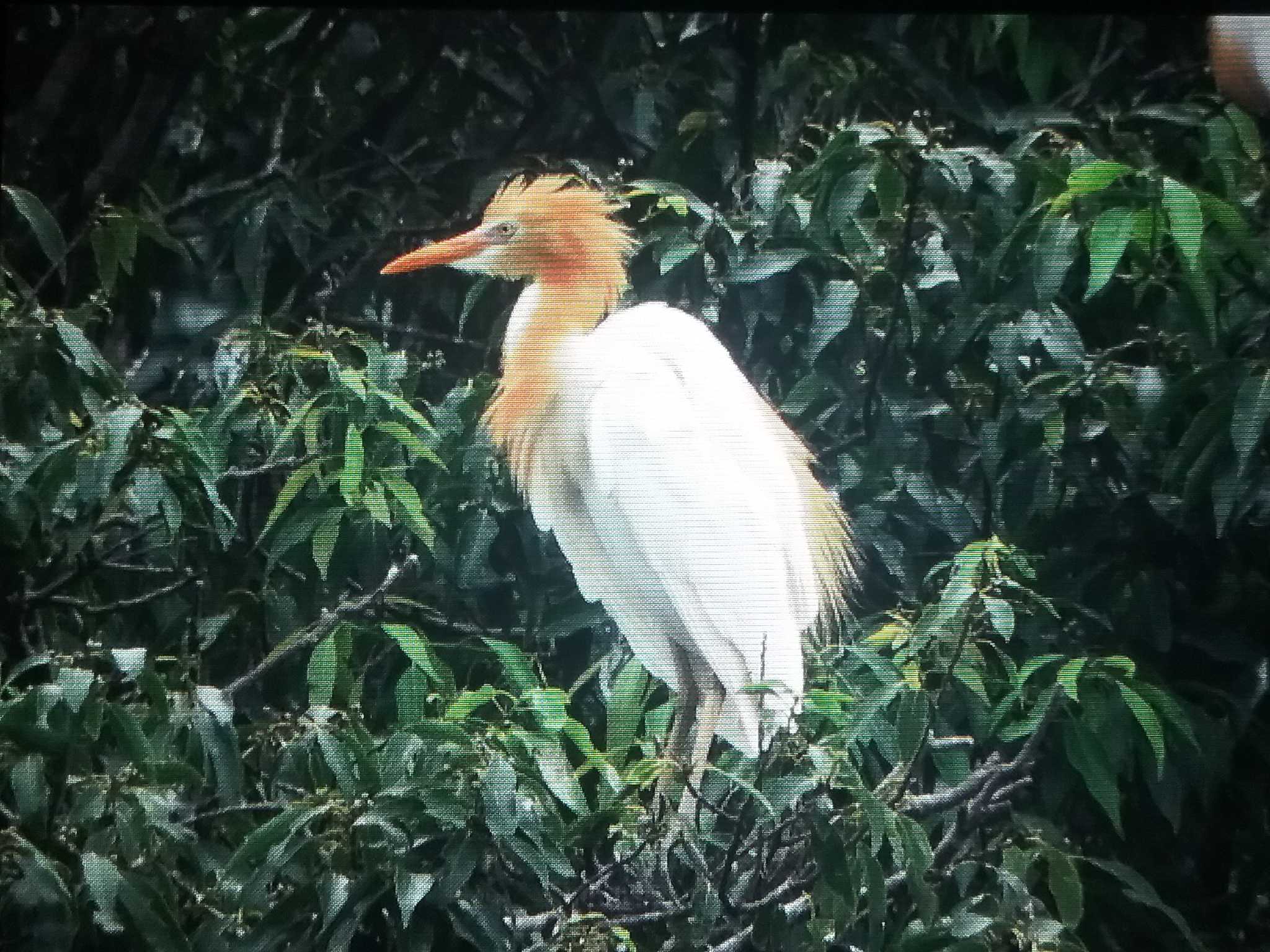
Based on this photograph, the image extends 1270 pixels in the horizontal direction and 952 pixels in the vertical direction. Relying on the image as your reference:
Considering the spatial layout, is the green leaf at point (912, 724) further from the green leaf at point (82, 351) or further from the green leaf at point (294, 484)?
the green leaf at point (82, 351)

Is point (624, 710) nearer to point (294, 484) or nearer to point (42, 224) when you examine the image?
point (294, 484)

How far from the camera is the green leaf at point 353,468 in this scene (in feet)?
4.52

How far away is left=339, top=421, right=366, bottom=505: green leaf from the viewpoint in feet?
4.52

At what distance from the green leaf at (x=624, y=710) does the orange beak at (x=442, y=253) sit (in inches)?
16.5

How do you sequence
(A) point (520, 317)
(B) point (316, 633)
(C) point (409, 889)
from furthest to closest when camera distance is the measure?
1. (A) point (520, 317)
2. (B) point (316, 633)
3. (C) point (409, 889)

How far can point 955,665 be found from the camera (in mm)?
1342

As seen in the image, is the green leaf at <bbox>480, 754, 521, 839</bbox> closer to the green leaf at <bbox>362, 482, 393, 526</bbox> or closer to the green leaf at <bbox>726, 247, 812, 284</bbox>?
the green leaf at <bbox>362, 482, 393, 526</bbox>

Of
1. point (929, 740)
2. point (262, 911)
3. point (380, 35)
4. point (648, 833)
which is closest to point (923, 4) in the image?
point (380, 35)

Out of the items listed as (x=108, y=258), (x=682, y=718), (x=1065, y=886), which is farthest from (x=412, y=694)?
(x=1065, y=886)

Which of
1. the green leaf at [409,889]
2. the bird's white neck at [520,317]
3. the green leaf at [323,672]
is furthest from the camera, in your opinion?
the bird's white neck at [520,317]

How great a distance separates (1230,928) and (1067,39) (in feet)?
2.68

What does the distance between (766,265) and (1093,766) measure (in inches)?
21.4

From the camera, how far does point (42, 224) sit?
1.41m

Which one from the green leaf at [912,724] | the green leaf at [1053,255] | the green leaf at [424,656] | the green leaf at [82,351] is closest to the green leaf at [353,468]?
the green leaf at [424,656]
